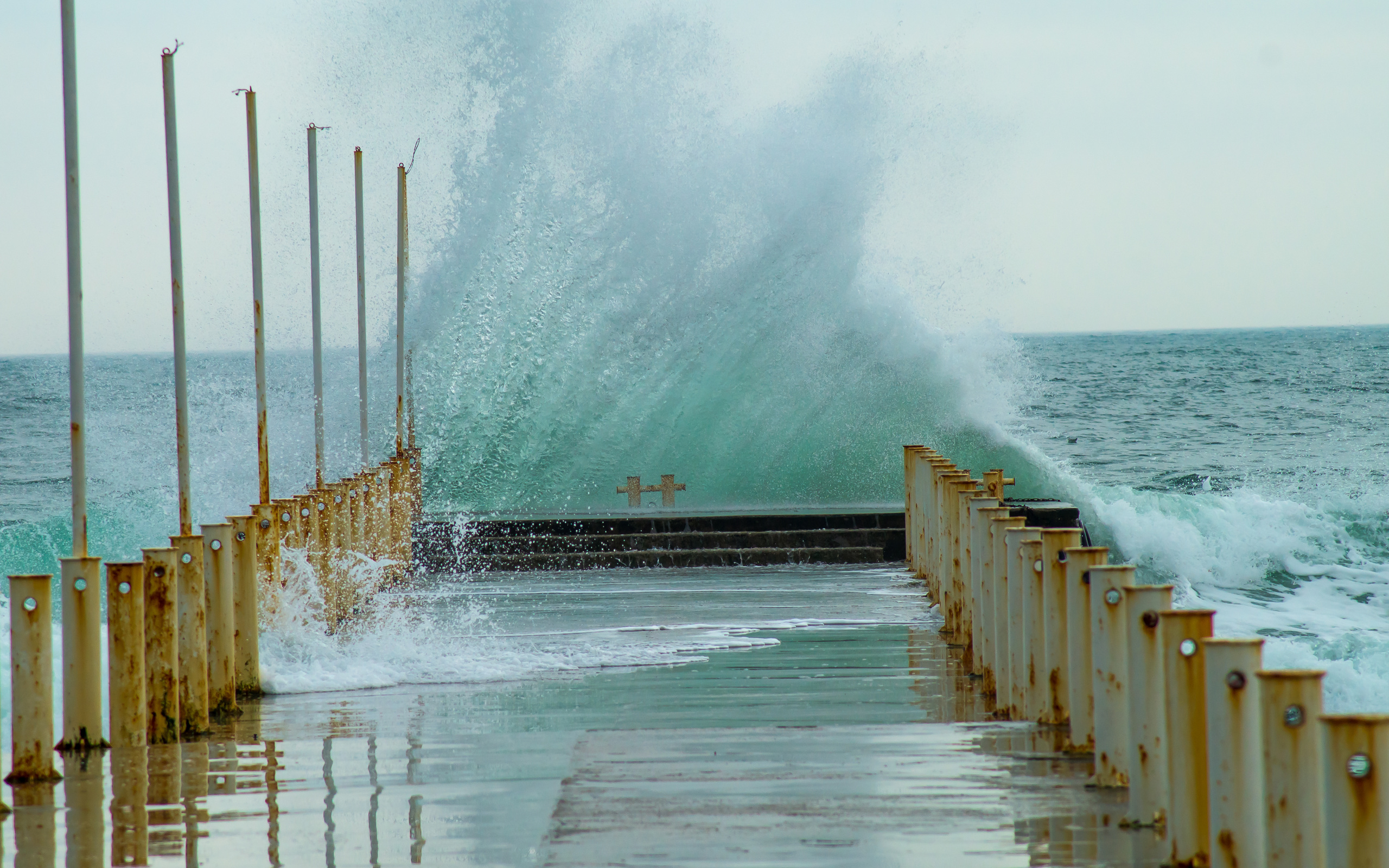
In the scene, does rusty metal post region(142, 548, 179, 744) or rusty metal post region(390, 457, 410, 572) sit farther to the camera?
rusty metal post region(390, 457, 410, 572)

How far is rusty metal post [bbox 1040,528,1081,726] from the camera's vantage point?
5.86 m

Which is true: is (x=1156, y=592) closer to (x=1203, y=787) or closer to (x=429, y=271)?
(x=1203, y=787)

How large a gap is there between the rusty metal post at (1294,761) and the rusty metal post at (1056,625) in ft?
6.72

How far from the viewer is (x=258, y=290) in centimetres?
1120

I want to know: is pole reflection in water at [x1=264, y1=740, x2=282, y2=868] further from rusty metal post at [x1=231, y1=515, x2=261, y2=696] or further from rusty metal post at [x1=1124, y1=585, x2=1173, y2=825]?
rusty metal post at [x1=1124, y1=585, x2=1173, y2=825]

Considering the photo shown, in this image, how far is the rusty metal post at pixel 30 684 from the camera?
552cm

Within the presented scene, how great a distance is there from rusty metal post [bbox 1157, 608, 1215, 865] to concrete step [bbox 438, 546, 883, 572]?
9.66 metres

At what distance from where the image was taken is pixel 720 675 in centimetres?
779

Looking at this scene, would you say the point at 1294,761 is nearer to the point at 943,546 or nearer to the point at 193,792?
the point at 193,792

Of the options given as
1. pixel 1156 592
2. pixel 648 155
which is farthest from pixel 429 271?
pixel 1156 592

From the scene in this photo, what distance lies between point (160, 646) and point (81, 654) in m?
0.37

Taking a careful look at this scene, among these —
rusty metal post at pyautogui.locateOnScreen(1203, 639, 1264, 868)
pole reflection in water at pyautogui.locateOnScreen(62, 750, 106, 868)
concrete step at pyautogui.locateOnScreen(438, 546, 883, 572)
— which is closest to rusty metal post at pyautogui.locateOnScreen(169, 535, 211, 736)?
pole reflection in water at pyautogui.locateOnScreen(62, 750, 106, 868)

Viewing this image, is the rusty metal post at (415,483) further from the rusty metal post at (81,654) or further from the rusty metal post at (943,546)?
the rusty metal post at (81,654)

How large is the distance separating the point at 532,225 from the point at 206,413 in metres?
12.1
